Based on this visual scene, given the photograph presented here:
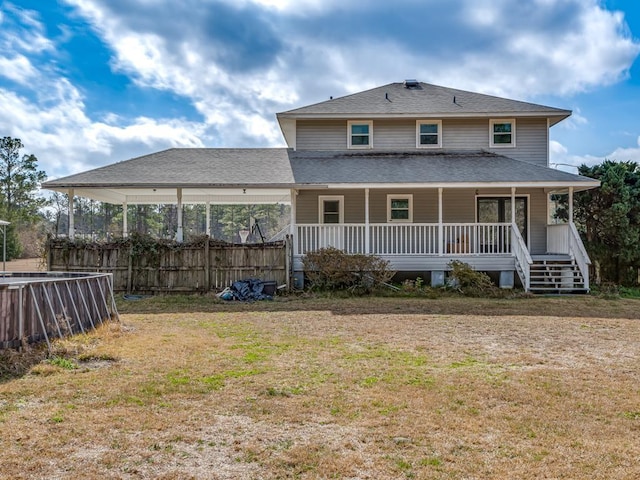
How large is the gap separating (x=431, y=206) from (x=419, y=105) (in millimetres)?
4028

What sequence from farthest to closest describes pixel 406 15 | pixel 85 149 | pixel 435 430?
pixel 85 149
pixel 406 15
pixel 435 430

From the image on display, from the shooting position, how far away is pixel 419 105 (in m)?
18.1

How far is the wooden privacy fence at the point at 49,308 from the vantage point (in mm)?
5863

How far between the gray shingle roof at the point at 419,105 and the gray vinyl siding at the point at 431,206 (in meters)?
2.91

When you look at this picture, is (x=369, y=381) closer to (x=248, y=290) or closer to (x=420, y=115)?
(x=248, y=290)

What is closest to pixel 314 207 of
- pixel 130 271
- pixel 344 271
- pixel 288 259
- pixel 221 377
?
pixel 288 259

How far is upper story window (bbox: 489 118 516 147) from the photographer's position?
58.6ft

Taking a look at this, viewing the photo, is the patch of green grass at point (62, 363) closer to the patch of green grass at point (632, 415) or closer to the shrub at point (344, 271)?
the patch of green grass at point (632, 415)

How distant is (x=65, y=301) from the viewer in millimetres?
7066

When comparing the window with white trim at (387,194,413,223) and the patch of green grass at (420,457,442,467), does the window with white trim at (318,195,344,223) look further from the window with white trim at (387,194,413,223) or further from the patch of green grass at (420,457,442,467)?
the patch of green grass at (420,457,442,467)

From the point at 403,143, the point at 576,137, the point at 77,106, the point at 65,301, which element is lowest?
the point at 65,301

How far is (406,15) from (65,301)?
39.8 ft

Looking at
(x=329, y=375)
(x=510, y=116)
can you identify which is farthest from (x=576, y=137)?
(x=329, y=375)

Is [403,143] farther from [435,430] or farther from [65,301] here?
[435,430]
